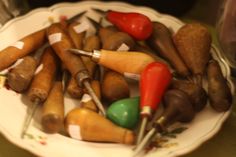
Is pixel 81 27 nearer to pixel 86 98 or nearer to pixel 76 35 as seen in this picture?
pixel 76 35

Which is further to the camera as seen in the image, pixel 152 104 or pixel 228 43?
pixel 228 43

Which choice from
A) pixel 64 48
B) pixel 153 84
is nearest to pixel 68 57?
pixel 64 48

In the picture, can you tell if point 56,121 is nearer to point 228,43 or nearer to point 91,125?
point 91,125

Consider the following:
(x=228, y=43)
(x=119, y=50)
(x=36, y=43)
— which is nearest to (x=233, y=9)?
(x=228, y=43)

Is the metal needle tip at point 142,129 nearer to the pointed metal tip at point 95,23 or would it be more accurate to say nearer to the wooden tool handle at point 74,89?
the wooden tool handle at point 74,89

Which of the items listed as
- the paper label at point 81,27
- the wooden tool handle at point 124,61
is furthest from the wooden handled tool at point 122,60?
the paper label at point 81,27

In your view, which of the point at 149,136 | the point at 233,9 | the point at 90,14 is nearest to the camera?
the point at 149,136

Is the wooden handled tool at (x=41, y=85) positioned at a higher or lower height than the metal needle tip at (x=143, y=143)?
higher
